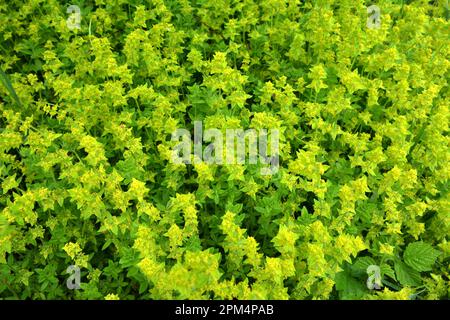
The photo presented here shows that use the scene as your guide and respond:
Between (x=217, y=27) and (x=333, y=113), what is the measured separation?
155 cm

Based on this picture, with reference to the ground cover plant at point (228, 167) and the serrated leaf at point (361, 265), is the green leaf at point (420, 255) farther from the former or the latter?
the serrated leaf at point (361, 265)

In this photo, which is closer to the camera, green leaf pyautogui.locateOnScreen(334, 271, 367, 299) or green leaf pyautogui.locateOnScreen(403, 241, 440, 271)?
green leaf pyautogui.locateOnScreen(334, 271, 367, 299)

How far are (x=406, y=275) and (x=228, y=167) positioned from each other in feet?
5.02

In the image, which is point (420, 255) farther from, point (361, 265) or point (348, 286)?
point (348, 286)

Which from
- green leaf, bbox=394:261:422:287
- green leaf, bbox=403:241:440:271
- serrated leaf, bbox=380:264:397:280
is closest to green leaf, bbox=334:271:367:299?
serrated leaf, bbox=380:264:397:280

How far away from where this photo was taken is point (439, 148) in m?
3.65

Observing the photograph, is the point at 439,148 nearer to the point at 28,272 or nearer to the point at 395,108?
the point at 395,108

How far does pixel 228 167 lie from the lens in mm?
3330

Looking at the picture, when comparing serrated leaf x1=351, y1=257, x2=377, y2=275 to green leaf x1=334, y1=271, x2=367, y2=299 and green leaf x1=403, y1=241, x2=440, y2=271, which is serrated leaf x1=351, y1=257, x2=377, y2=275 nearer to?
green leaf x1=334, y1=271, x2=367, y2=299

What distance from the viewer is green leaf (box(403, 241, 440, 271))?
3516 mm

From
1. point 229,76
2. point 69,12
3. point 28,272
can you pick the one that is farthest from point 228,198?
point 69,12

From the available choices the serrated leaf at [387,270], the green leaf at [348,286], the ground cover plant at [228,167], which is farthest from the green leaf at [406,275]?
the green leaf at [348,286]

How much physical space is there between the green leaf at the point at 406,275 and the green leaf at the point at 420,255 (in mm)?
52

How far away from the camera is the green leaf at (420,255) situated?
352 cm
